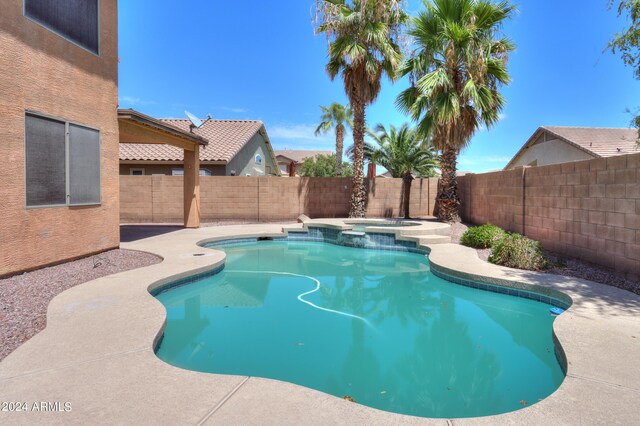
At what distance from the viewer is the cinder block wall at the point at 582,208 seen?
6.37m

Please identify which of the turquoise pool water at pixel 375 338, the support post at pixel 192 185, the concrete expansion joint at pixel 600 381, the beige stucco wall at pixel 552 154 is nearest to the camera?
the concrete expansion joint at pixel 600 381

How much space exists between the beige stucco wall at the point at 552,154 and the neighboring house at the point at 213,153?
18.6 m

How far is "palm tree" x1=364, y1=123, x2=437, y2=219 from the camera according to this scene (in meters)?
18.5

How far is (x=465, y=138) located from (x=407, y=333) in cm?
991

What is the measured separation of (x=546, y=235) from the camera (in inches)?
361

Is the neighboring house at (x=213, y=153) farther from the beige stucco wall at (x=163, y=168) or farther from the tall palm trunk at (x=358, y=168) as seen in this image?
the tall palm trunk at (x=358, y=168)

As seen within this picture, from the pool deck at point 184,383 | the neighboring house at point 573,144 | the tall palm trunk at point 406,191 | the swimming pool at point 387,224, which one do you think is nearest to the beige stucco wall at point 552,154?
the neighboring house at point 573,144

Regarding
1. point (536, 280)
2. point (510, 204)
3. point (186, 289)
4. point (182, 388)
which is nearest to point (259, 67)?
point (510, 204)

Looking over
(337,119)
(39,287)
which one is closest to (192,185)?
(39,287)

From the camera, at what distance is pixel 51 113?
22.5 feet

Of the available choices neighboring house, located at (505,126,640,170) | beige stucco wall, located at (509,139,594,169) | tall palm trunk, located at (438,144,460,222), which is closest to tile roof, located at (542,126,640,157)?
neighboring house, located at (505,126,640,170)

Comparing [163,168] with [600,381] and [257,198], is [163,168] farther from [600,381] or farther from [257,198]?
[600,381]

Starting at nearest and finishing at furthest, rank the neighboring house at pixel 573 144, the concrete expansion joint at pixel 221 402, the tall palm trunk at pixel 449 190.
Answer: the concrete expansion joint at pixel 221 402
the tall palm trunk at pixel 449 190
the neighboring house at pixel 573 144

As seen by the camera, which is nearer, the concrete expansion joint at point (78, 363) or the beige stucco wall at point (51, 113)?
the concrete expansion joint at point (78, 363)
